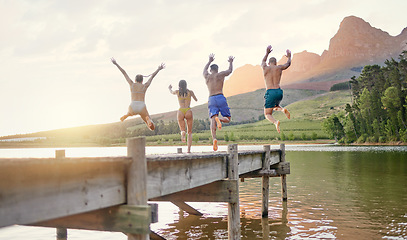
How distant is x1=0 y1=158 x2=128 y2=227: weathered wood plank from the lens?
180 inches

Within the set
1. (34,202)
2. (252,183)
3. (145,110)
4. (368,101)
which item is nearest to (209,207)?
(145,110)

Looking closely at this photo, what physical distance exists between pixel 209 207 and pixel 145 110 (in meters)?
9.07

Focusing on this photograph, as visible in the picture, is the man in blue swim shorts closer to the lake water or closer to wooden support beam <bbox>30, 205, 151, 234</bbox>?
the lake water

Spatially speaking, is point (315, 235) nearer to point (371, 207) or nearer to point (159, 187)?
point (371, 207)

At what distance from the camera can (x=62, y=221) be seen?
7.30 metres

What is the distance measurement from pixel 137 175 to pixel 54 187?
60.1 inches

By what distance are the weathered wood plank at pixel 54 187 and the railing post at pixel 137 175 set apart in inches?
6.2

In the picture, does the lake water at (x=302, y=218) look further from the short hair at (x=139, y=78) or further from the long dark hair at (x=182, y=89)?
the short hair at (x=139, y=78)

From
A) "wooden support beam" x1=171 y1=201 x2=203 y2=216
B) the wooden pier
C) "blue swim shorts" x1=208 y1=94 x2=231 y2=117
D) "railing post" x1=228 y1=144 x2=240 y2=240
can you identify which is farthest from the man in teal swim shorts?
the wooden pier

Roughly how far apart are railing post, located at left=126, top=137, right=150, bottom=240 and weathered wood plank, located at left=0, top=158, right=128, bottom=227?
157 millimetres

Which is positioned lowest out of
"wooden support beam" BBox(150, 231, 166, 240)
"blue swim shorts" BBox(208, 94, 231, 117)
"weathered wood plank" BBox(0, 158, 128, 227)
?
"wooden support beam" BBox(150, 231, 166, 240)

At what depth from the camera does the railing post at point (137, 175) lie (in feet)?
20.9

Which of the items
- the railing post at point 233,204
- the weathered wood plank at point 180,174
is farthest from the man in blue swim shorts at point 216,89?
the weathered wood plank at point 180,174

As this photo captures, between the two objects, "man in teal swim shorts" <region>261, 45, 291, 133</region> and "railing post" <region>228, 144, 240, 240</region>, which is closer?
"railing post" <region>228, 144, 240, 240</region>
